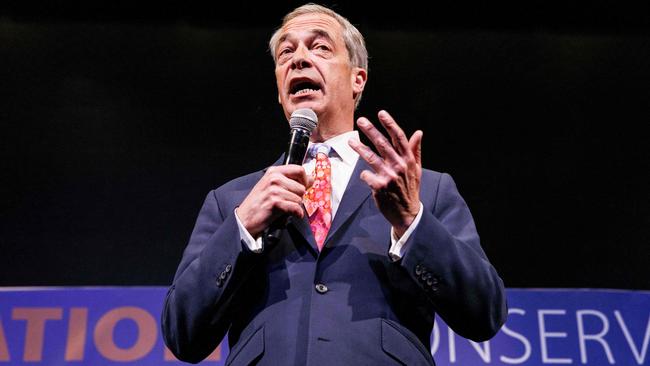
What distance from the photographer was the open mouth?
173cm

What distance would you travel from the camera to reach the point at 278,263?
1.42 meters

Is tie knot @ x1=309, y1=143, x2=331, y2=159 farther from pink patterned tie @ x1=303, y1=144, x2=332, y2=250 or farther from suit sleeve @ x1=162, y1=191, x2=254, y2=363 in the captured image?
suit sleeve @ x1=162, y1=191, x2=254, y2=363

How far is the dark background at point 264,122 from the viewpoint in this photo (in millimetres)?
3051

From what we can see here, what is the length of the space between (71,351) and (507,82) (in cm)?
217

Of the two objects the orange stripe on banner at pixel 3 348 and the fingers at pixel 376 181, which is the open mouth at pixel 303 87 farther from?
the orange stripe on banner at pixel 3 348

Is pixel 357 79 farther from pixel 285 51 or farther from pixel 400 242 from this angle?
pixel 400 242

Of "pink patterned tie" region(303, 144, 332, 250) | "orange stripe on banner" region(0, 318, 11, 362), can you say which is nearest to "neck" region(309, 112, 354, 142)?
"pink patterned tie" region(303, 144, 332, 250)

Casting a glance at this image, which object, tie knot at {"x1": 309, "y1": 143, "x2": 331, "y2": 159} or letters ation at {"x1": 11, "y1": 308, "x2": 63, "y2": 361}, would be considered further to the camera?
letters ation at {"x1": 11, "y1": 308, "x2": 63, "y2": 361}

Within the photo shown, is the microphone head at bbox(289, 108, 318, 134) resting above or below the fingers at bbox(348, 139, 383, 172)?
above

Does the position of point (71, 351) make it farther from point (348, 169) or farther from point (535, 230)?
point (535, 230)

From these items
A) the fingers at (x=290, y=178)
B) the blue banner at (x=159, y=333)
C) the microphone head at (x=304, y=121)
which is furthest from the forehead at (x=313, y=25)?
the blue banner at (x=159, y=333)

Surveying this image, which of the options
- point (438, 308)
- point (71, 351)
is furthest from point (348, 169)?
point (71, 351)

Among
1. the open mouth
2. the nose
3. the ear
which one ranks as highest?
the ear

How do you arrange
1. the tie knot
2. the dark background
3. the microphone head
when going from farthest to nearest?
the dark background
the tie knot
the microphone head
